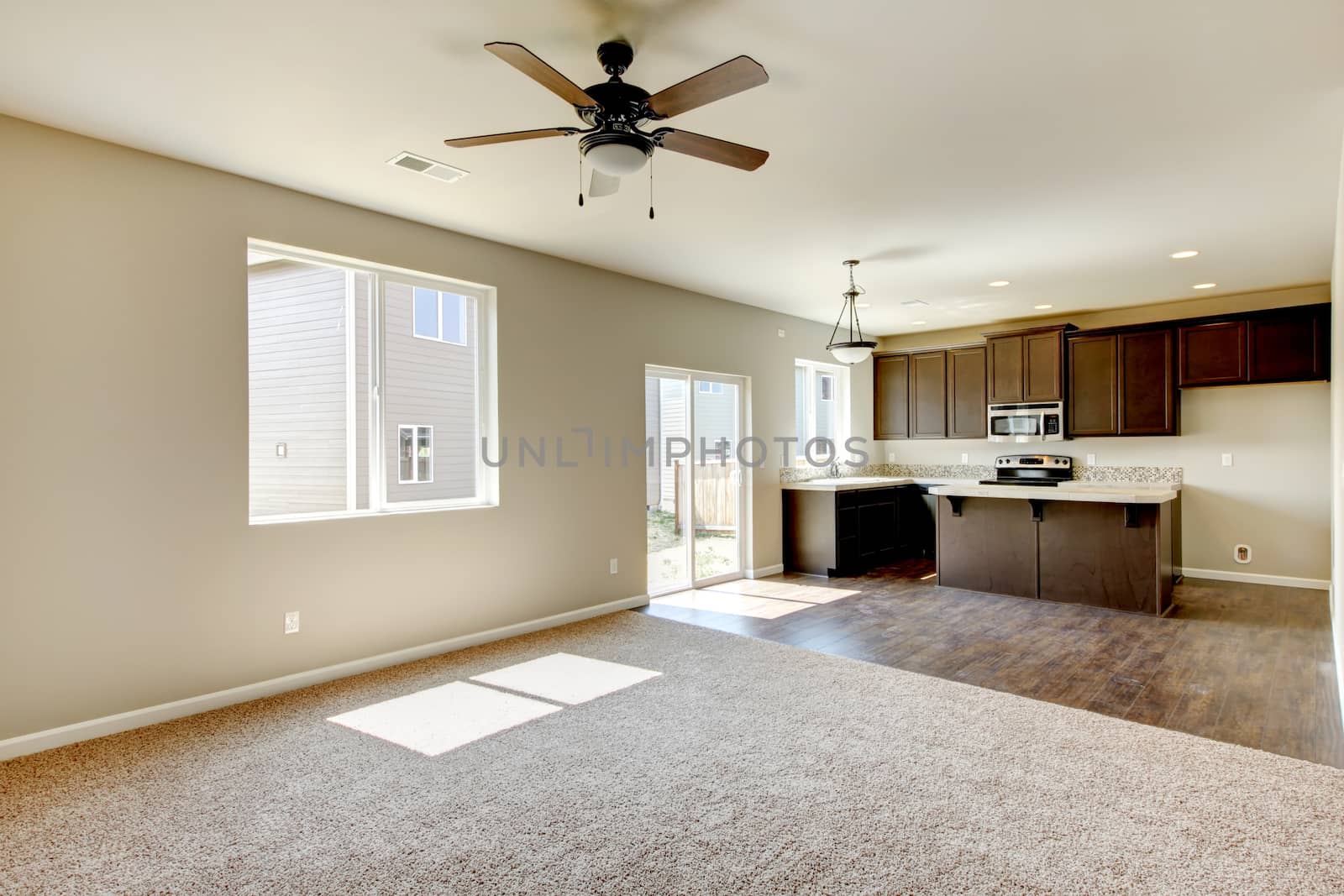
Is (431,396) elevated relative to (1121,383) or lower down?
lower down

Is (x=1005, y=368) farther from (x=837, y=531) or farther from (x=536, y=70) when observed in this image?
(x=536, y=70)

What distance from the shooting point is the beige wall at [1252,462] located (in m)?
6.07

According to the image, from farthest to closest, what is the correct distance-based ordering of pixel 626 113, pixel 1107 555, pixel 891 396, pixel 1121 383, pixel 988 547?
1. pixel 891 396
2. pixel 1121 383
3. pixel 988 547
4. pixel 1107 555
5. pixel 626 113

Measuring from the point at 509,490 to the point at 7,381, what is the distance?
2560mm

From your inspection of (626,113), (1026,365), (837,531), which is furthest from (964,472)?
(626,113)

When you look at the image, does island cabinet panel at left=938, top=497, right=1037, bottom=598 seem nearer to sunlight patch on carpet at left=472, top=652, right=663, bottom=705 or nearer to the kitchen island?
the kitchen island

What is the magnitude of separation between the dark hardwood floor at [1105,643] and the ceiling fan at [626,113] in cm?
308

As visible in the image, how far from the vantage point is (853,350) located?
226 inches

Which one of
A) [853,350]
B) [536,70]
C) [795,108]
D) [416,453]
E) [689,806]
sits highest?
[795,108]

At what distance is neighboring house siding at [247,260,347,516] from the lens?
3.73m

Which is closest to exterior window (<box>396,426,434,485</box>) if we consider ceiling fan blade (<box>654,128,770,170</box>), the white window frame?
the white window frame

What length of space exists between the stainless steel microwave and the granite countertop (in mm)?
1027

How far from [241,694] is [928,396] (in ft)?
23.7

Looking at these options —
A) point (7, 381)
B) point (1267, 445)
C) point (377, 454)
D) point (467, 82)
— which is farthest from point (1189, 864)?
point (1267, 445)
